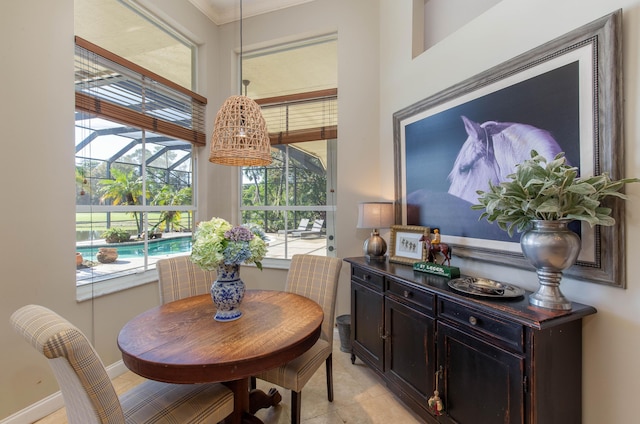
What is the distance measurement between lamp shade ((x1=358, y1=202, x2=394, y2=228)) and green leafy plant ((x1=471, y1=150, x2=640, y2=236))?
4.03 feet

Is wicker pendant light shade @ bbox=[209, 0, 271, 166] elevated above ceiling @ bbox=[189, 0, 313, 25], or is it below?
below

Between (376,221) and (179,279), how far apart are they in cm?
170

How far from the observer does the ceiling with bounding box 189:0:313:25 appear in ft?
10.8

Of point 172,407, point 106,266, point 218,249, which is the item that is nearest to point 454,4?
point 218,249

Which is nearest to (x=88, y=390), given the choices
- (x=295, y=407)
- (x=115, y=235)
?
(x=295, y=407)

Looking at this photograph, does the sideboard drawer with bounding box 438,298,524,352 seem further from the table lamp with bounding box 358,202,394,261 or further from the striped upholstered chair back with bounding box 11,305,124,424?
the striped upholstered chair back with bounding box 11,305,124,424

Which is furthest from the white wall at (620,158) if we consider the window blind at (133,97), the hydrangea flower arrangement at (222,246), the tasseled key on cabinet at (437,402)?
the window blind at (133,97)

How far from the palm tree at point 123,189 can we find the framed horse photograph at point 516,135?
255 cm

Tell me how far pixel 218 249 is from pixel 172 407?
0.73 meters

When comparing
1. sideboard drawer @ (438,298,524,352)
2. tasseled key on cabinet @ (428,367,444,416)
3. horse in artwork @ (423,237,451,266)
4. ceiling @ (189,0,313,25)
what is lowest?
tasseled key on cabinet @ (428,367,444,416)

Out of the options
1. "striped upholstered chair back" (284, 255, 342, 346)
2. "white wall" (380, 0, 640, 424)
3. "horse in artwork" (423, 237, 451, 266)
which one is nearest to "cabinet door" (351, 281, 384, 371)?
"striped upholstered chair back" (284, 255, 342, 346)

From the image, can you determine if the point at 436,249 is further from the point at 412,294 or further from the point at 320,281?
the point at 320,281

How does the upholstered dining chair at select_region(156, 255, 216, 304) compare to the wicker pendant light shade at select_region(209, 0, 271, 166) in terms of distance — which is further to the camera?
the upholstered dining chair at select_region(156, 255, 216, 304)

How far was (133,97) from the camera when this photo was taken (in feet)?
8.68
